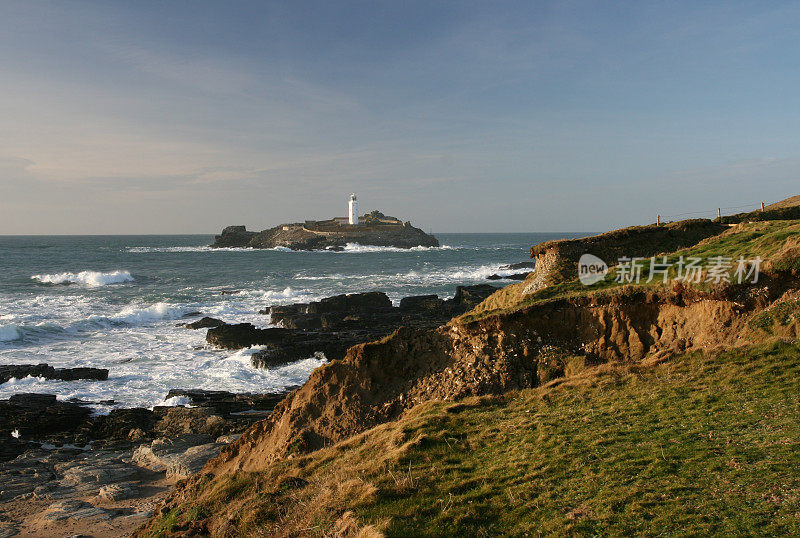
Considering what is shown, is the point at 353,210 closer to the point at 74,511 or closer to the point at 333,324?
the point at 333,324

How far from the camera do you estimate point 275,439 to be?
12898 millimetres

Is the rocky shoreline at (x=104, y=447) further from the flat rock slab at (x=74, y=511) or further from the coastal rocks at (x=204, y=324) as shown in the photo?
the coastal rocks at (x=204, y=324)

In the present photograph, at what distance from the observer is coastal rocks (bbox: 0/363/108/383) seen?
23.1 metres

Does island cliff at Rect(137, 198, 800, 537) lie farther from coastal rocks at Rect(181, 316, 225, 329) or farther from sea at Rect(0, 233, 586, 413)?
coastal rocks at Rect(181, 316, 225, 329)

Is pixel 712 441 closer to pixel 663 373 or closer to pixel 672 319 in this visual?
pixel 663 373

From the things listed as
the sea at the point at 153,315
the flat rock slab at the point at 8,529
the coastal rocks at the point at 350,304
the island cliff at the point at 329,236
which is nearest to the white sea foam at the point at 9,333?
the sea at the point at 153,315

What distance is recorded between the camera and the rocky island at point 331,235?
147750mm

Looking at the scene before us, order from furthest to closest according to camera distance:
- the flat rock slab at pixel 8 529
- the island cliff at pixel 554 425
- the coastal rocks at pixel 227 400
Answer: the coastal rocks at pixel 227 400, the flat rock slab at pixel 8 529, the island cliff at pixel 554 425

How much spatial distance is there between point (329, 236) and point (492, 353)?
137701mm

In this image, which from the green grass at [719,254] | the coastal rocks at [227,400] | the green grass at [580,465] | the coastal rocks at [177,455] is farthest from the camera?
the coastal rocks at [227,400]

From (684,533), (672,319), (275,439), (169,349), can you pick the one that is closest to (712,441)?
(684,533)

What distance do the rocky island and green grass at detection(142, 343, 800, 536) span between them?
131 metres

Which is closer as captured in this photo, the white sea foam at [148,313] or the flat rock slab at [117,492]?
the flat rock slab at [117,492]

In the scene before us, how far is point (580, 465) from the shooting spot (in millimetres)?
7922
